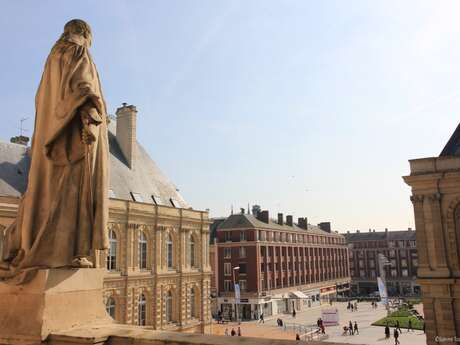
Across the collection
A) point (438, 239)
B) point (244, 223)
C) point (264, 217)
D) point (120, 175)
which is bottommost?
point (438, 239)

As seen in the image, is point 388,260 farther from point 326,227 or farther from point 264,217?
point 264,217

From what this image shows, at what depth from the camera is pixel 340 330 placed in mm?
44875

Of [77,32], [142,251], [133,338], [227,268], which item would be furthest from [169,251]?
[133,338]

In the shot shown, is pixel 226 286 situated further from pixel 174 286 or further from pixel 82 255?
pixel 82 255

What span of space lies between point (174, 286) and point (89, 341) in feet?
104

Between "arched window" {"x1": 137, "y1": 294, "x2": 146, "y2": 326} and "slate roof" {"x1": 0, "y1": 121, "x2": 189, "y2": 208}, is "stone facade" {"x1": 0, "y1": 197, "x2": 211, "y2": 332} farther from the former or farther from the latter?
"slate roof" {"x1": 0, "y1": 121, "x2": 189, "y2": 208}

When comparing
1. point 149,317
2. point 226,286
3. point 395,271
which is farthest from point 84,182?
point 395,271

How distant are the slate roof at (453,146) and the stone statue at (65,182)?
29.1 metres

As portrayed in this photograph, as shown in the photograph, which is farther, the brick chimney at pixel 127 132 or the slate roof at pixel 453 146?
the brick chimney at pixel 127 132

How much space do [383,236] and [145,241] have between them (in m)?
81.0

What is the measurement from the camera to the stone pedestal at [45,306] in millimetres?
4051

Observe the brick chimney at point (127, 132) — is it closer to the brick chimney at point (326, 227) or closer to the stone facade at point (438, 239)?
the stone facade at point (438, 239)

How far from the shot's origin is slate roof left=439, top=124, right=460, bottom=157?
29.1 metres

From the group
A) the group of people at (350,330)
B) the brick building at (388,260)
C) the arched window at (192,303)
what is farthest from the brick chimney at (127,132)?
the brick building at (388,260)
